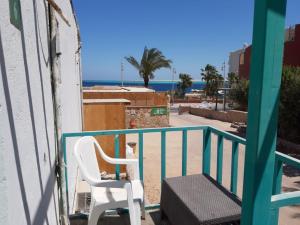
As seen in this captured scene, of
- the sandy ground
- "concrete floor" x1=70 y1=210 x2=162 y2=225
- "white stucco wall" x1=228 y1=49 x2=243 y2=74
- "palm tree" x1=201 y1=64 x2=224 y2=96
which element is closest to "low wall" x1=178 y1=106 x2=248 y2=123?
the sandy ground

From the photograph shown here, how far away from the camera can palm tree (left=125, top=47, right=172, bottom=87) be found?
23.5m

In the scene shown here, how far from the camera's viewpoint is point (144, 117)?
15.7 meters

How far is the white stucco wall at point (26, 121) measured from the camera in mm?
940

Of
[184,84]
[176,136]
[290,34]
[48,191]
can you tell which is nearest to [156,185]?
[48,191]

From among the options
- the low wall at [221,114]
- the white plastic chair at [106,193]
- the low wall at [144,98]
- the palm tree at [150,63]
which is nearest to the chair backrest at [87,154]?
the white plastic chair at [106,193]

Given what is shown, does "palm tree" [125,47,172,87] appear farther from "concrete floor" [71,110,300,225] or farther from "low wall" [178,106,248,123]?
"concrete floor" [71,110,300,225]

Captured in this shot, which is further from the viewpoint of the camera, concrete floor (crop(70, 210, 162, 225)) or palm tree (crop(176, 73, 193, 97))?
palm tree (crop(176, 73, 193, 97))

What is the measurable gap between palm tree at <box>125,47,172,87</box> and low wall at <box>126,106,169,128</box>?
27.9ft

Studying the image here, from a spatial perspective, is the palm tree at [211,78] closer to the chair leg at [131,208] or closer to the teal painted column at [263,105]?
the chair leg at [131,208]

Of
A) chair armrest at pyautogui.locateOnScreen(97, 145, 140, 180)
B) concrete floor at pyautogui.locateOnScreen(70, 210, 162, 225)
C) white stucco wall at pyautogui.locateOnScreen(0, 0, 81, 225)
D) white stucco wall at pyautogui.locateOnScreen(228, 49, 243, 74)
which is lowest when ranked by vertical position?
concrete floor at pyautogui.locateOnScreen(70, 210, 162, 225)

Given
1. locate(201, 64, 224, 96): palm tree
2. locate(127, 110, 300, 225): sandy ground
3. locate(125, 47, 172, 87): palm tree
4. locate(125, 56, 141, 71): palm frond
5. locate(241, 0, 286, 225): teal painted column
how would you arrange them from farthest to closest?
locate(201, 64, 224, 96): palm tree
locate(125, 56, 141, 71): palm frond
locate(125, 47, 172, 87): palm tree
locate(127, 110, 300, 225): sandy ground
locate(241, 0, 286, 225): teal painted column

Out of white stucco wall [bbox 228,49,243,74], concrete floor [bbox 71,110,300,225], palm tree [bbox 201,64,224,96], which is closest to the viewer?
concrete floor [bbox 71,110,300,225]

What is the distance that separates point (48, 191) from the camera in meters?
1.67

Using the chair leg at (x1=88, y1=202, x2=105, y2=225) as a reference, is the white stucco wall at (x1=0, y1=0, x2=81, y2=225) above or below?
A: above
